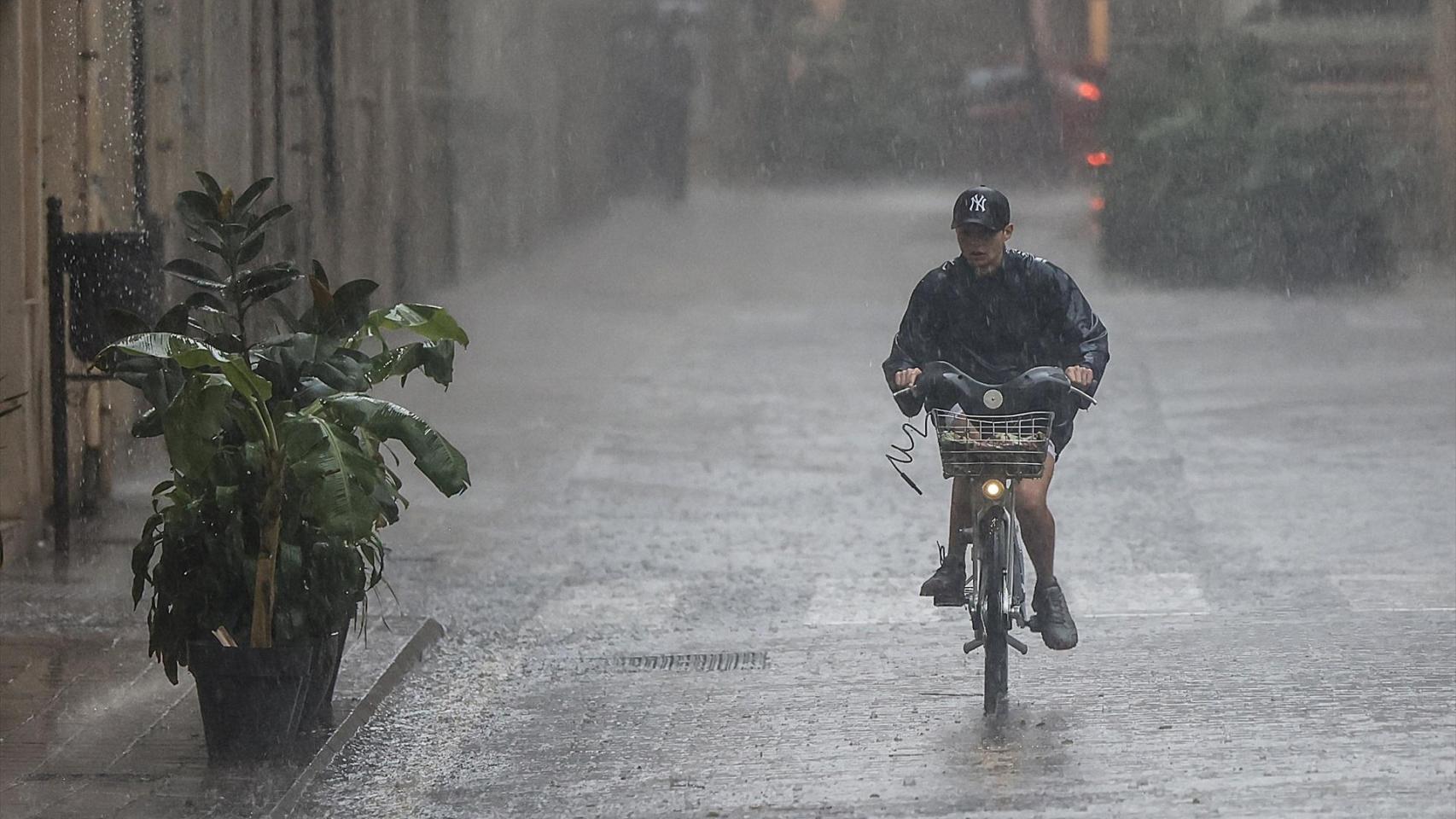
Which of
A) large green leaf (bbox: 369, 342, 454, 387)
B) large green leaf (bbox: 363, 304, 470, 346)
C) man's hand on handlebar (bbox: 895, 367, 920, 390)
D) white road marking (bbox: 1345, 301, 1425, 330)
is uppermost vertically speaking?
large green leaf (bbox: 363, 304, 470, 346)

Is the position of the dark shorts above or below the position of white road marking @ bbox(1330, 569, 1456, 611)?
above

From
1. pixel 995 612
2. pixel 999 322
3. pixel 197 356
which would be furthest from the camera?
pixel 999 322

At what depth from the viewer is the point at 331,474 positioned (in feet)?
20.2

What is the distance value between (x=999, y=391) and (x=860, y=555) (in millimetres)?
3342

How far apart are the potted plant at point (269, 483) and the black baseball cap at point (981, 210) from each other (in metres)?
1.68

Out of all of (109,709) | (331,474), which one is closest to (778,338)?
(109,709)

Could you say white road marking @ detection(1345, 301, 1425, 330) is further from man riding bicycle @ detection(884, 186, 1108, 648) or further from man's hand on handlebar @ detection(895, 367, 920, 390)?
man's hand on handlebar @ detection(895, 367, 920, 390)

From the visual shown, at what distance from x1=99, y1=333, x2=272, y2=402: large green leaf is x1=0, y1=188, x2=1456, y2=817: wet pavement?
51.4 inches

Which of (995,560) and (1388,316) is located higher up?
(1388,316)

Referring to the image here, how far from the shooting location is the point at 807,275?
12.2 metres

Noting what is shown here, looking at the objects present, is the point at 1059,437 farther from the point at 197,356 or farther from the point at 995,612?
the point at 197,356

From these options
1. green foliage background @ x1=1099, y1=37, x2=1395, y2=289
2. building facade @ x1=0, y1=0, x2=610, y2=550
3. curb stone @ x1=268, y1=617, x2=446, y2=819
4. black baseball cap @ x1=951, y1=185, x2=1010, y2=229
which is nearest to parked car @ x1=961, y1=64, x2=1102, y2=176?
green foliage background @ x1=1099, y1=37, x2=1395, y2=289

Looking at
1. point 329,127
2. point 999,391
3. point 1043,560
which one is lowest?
point 1043,560

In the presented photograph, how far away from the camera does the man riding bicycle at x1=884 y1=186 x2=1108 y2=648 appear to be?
274 inches
